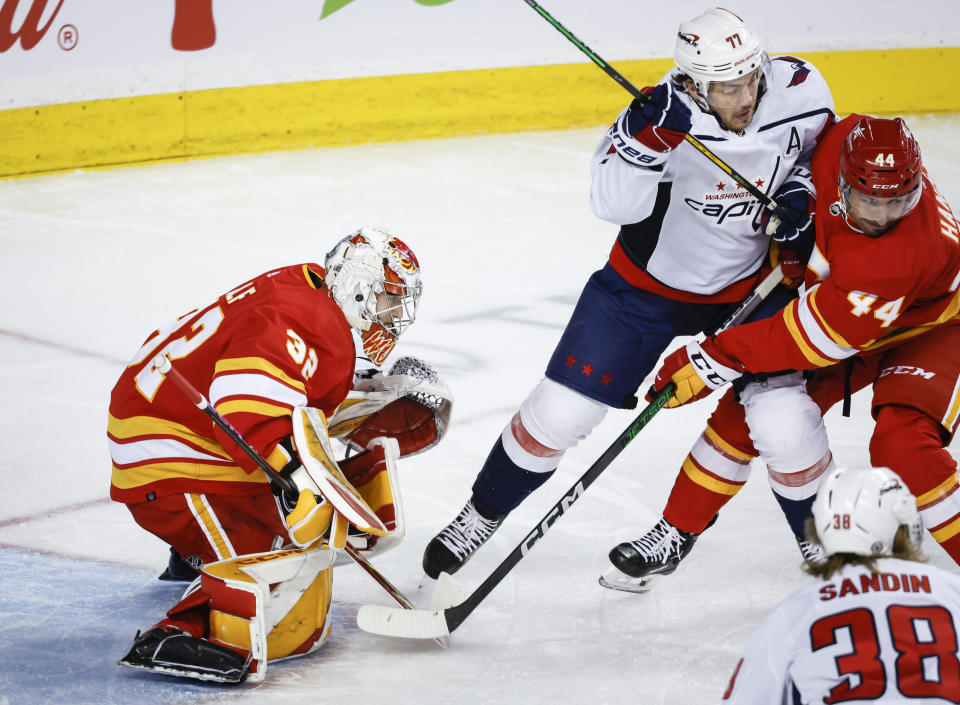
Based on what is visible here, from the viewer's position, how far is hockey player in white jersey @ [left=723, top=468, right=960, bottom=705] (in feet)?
4.37

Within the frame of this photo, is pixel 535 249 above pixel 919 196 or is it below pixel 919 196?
below

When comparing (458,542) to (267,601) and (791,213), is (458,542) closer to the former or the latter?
(267,601)

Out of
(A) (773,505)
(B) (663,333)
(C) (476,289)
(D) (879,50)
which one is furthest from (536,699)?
(D) (879,50)

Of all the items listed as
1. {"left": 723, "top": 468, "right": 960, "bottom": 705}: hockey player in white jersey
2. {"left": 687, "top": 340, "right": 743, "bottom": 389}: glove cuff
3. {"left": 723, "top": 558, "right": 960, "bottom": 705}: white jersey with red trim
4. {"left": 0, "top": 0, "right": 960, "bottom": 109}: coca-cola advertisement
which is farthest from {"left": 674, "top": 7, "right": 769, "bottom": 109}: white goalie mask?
{"left": 0, "top": 0, "right": 960, "bottom": 109}: coca-cola advertisement

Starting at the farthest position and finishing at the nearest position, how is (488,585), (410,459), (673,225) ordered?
1. (410,459)
2. (673,225)
3. (488,585)

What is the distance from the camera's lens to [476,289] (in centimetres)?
433

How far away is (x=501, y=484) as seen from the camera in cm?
252

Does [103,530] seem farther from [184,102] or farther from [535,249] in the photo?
[184,102]

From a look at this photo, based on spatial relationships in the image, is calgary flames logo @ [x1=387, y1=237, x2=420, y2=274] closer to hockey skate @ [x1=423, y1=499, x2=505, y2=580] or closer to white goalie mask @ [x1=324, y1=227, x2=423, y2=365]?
white goalie mask @ [x1=324, y1=227, x2=423, y2=365]

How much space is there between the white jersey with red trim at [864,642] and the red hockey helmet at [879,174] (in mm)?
834

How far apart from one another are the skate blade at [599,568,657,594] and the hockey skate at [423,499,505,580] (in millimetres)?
246

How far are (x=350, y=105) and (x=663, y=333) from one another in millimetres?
3748

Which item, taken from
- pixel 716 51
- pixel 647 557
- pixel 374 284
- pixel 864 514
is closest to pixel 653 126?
pixel 716 51

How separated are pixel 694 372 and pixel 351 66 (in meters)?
3.90
